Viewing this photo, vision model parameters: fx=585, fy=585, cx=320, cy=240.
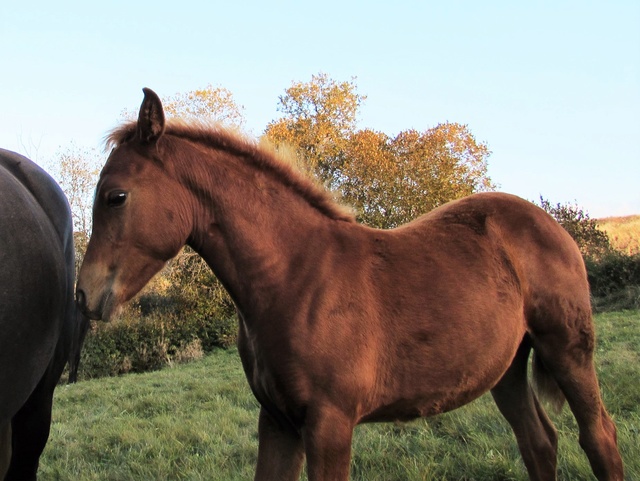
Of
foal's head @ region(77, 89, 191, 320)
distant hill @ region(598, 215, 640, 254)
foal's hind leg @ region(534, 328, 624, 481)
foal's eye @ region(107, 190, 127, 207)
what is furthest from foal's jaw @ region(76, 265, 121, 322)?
distant hill @ region(598, 215, 640, 254)

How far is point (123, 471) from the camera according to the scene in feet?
14.5

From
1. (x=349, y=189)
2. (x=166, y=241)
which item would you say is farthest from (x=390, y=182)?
(x=166, y=241)

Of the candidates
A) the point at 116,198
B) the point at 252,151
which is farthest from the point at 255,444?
the point at 116,198

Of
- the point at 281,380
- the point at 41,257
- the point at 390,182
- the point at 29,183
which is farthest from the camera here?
the point at 390,182

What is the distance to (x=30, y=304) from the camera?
8.32 ft

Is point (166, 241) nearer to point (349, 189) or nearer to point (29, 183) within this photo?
point (29, 183)

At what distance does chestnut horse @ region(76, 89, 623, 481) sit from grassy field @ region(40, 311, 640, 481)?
0.79 m

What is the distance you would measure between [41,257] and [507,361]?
7.68 ft

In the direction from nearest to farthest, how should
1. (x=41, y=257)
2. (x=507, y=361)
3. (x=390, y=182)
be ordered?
(x=41, y=257)
(x=507, y=361)
(x=390, y=182)

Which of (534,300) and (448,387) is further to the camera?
(534,300)

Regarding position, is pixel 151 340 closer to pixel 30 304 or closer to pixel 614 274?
pixel 614 274

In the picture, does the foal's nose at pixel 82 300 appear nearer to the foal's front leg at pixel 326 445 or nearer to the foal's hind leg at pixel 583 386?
the foal's front leg at pixel 326 445

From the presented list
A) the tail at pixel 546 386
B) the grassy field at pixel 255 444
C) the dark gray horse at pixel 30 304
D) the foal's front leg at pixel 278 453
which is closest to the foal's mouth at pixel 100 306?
the dark gray horse at pixel 30 304

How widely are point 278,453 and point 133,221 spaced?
4.15ft
